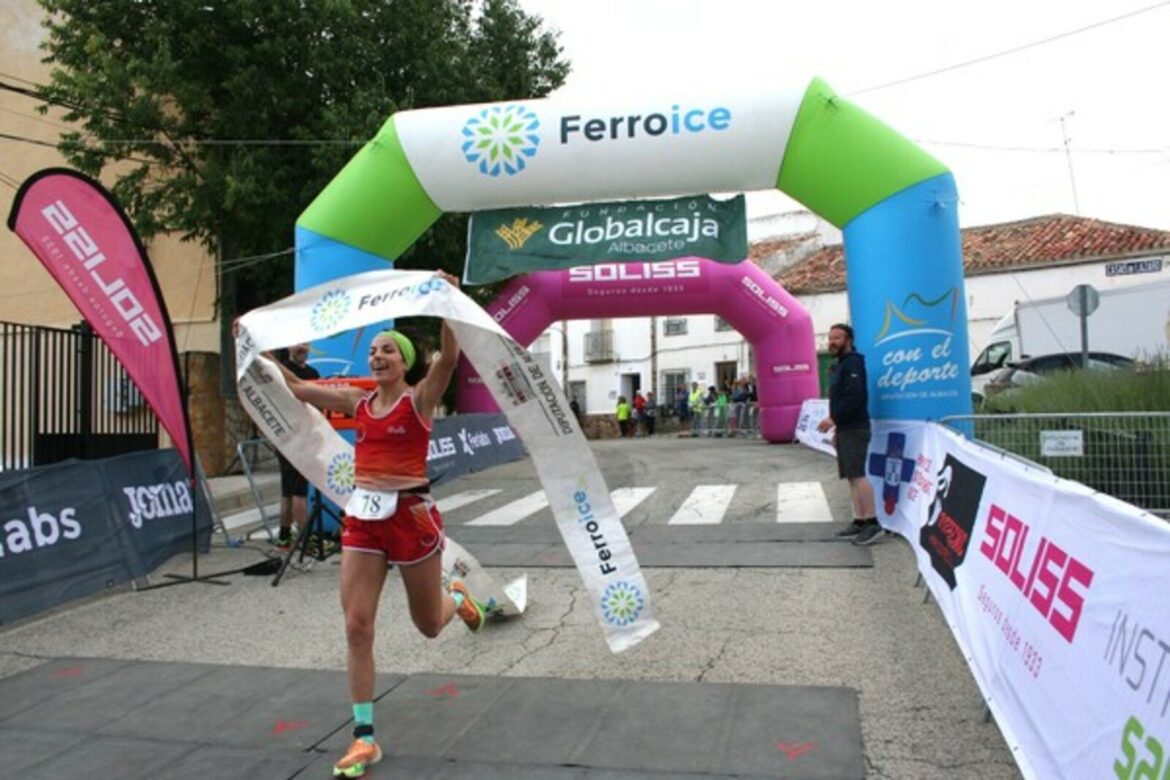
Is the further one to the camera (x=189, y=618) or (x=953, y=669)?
(x=189, y=618)

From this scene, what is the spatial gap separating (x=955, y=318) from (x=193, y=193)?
11.6 m

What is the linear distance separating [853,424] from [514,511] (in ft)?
14.5

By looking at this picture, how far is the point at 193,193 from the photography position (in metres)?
13.7

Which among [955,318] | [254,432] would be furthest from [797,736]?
[254,432]

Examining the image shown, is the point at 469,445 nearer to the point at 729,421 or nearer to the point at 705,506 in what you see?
the point at 705,506

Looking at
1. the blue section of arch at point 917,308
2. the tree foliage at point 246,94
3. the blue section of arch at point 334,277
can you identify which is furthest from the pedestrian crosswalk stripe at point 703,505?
the tree foliage at point 246,94

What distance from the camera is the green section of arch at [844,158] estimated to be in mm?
8094

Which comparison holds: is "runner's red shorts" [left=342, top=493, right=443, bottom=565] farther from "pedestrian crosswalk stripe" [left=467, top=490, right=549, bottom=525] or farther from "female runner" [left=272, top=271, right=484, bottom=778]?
"pedestrian crosswalk stripe" [left=467, top=490, right=549, bottom=525]

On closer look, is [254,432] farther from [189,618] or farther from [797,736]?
[797,736]

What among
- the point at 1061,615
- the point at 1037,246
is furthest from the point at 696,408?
the point at 1061,615

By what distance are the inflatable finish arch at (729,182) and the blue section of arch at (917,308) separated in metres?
0.01

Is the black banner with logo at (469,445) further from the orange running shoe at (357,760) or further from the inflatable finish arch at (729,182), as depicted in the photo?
the orange running shoe at (357,760)

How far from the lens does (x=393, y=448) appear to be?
376 cm

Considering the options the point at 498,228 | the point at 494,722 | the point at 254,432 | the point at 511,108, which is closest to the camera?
the point at 494,722
